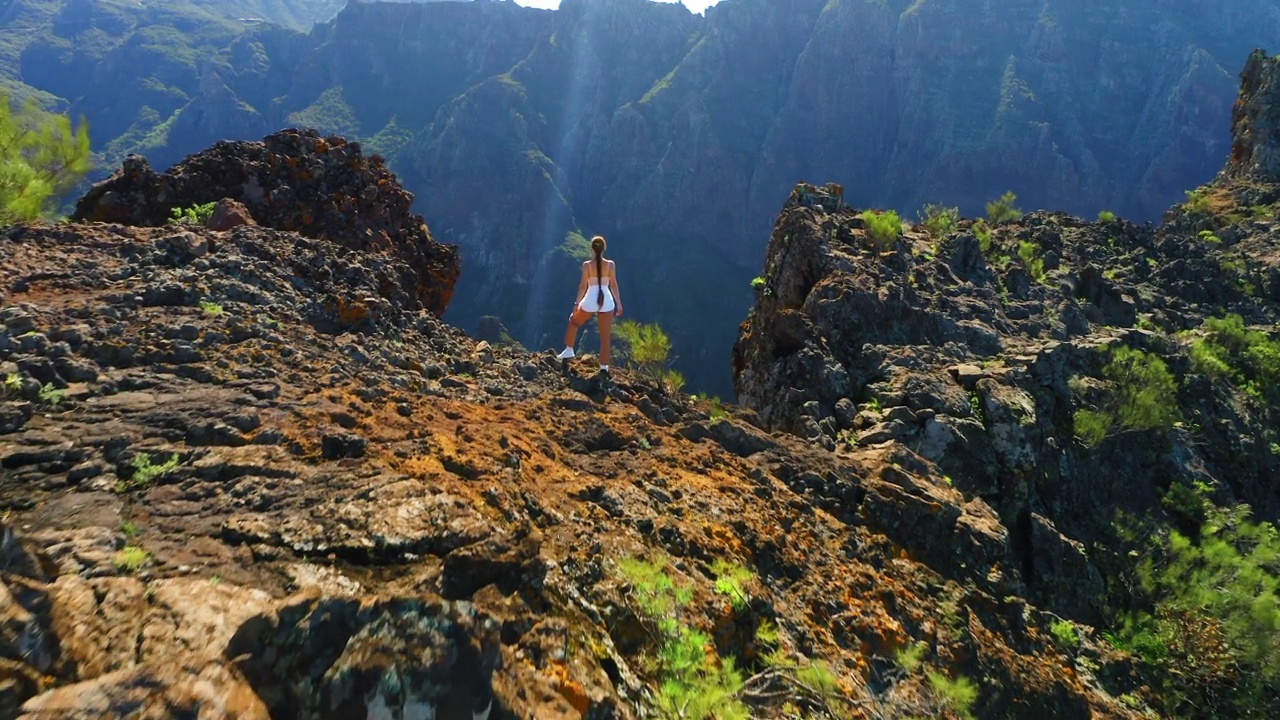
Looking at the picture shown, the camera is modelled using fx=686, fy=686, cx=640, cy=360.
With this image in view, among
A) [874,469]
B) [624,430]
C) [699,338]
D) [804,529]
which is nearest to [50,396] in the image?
[624,430]

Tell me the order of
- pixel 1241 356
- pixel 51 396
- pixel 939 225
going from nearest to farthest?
1. pixel 51 396
2. pixel 1241 356
3. pixel 939 225

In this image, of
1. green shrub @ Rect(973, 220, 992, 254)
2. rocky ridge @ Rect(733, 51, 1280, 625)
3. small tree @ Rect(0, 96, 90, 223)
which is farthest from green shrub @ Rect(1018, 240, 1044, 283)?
small tree @ Rect(0, 96, 90, 223)

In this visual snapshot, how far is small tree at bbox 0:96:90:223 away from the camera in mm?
10516

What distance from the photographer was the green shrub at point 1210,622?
26.1 ft

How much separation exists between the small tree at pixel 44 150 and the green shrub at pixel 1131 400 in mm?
16700

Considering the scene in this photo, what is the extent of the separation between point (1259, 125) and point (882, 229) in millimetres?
24635

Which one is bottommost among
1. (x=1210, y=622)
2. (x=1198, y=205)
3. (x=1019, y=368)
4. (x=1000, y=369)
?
(x=1210, y=622)

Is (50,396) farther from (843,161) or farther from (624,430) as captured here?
(843,161)

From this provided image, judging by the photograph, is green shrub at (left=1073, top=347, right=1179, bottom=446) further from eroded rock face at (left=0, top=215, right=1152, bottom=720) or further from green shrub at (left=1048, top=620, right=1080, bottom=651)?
green shrub at (left=1048, top=620, right=1080, bottom=651)

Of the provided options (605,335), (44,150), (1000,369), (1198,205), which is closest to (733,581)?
(605,335)

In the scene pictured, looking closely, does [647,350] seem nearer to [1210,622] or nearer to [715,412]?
[715,412]

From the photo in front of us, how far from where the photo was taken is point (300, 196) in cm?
1327

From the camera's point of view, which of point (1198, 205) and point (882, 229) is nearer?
point (882, 229)

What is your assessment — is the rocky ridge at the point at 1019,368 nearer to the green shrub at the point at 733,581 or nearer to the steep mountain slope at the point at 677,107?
the green shrub at the point at 733,581
